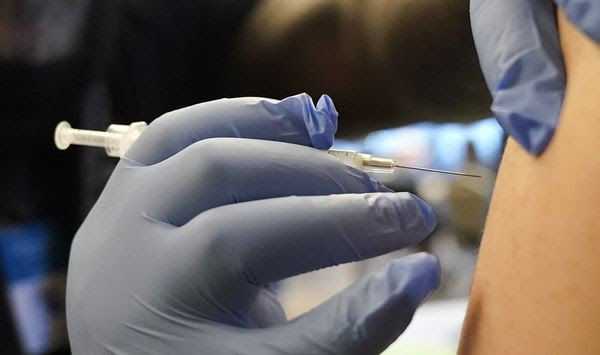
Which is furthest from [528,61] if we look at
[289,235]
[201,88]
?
[201,88]

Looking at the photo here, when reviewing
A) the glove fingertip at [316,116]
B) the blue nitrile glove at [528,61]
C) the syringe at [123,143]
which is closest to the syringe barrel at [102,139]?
the syringe at [123,143]

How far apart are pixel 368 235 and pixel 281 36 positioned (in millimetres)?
714

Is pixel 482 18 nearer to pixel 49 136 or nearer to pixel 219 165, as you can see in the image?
pixel 219 165

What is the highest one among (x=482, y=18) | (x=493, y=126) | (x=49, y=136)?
(x=482, y=18)

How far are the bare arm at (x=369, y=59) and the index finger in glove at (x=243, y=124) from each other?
0.48 meters

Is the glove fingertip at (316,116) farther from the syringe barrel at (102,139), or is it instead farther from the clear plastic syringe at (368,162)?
the syringe barrel at (102,139)

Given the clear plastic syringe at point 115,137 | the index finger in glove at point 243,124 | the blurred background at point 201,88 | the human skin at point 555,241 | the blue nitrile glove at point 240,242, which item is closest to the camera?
the human skin at point 555,241

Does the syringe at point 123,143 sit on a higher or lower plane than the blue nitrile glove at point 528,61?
lower

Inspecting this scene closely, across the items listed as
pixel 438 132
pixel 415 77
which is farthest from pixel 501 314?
pixel 438 132

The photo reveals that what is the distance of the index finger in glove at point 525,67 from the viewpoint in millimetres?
587

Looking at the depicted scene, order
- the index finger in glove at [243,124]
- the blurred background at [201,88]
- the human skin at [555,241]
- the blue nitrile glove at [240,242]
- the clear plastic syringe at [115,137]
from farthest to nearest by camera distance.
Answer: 1. the blurred background at [201,88]
2. the clear plastic syringe at [115,137]
3. the index finger in glove at [243,124]
4. the blue nitrile glove at [240,242]
5. the human skin at [555,241]

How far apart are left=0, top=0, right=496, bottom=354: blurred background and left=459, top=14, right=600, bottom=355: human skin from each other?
1.38 feet

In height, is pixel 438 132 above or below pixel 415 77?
below

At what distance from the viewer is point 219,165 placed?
0.74 m
